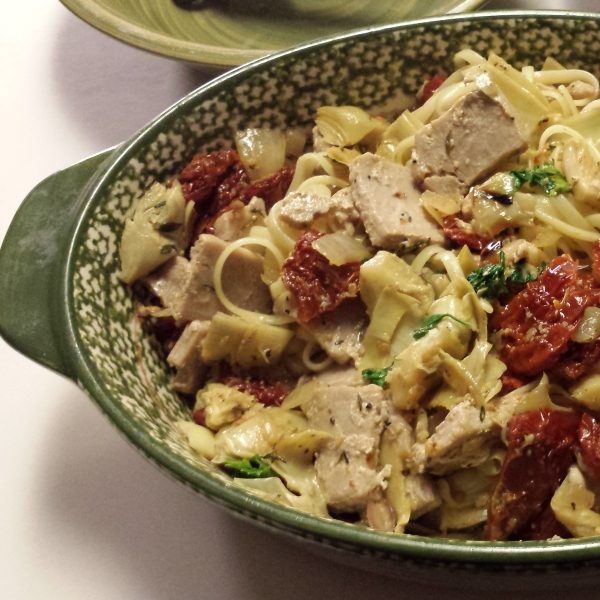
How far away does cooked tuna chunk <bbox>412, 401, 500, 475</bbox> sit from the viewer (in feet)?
6.02

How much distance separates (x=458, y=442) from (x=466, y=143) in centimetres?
112

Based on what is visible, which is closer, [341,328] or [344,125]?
[341,328]

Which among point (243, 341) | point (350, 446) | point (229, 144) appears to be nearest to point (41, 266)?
point (243, 341)

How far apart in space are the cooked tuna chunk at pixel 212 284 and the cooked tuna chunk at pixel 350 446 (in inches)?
20.4

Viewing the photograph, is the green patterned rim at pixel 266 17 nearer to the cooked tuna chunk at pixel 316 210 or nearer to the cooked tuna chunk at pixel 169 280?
the cooked tuna chunk at pixel 316 210

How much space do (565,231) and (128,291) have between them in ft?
5.12

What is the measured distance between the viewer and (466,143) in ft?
7.77

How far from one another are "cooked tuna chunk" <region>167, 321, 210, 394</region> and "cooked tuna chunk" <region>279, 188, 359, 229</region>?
49 cm

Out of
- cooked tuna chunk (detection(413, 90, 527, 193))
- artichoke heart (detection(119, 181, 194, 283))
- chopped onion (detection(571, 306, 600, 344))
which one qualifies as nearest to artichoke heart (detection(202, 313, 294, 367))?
artichoke heart (detection(119, 181, 194, 283))

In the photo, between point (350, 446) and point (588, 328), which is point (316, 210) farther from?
point (588, 328)

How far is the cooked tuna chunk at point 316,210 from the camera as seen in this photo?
93.0 inches

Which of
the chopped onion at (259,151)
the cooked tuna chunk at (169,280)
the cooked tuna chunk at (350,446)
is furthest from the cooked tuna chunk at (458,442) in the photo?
the chopped onion at (259,151)

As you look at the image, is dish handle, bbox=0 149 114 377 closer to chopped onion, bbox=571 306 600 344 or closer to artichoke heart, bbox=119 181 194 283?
artichoke heart, bbox=119 181 194 283

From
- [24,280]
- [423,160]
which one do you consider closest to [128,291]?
[24,280]
